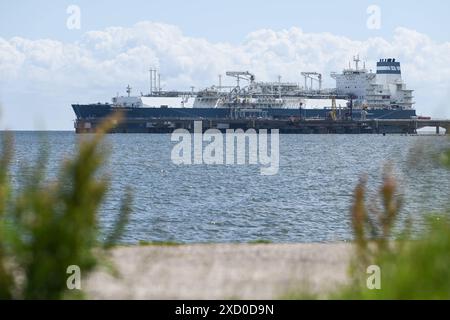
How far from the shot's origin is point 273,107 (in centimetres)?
9669

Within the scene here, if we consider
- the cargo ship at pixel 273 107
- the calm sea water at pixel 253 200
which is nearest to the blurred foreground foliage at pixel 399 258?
the calm sea water at pixel 253 200

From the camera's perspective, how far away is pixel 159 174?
34.7 metres

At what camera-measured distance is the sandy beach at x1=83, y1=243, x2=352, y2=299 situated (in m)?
4.83

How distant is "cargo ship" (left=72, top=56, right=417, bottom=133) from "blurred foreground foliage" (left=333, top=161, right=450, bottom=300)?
86324 mm

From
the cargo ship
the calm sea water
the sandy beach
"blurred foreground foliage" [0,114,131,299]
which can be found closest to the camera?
"blurred foreground foliage" [0,114,131,299]

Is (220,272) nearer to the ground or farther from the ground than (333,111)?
farther from the ground

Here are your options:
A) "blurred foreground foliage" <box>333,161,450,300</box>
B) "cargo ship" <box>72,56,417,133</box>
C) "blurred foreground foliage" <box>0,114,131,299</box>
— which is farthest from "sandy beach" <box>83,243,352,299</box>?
"cargo ship" <box>72,56,417,133</box>

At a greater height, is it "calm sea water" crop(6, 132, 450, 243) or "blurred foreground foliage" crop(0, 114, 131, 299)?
"blurred foreground foliage" crop(0, 114, 131, 299)

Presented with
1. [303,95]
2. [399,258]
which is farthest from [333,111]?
[399,258]

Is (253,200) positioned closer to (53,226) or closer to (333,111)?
(53,226)

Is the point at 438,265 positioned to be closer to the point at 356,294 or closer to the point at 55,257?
the point at 356,294

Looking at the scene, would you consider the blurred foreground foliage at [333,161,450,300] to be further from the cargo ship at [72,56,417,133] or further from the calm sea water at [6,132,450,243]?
the cargo ship at [72,56,417,133]

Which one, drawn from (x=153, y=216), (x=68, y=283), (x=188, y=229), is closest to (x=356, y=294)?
(x=68, y=283)

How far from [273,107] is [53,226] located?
93020 mm
